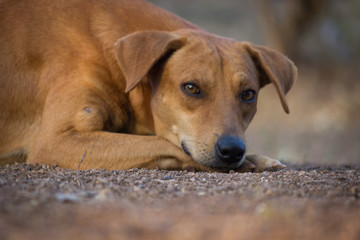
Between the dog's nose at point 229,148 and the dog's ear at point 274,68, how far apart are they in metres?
0.93

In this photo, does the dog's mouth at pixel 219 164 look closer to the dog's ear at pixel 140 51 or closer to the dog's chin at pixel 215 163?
the dog's chin at pixel 215 163

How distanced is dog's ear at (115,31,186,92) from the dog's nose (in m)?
0.89

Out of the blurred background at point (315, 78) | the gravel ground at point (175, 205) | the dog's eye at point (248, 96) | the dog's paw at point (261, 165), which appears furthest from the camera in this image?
the blurred background at point (315, 78)

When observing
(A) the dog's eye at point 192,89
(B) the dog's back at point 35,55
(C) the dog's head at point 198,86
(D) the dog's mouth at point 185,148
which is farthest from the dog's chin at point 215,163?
(B) the dog's back at point 35,55

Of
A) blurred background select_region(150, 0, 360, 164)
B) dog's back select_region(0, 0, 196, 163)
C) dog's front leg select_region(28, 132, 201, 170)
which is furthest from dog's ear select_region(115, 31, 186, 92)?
blurred background select_region(150, 0, 360, 164)

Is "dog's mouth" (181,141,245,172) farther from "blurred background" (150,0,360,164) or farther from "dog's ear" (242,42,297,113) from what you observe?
"blurred background" (150,0,360,164)

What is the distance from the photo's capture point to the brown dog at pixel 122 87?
12.0ft

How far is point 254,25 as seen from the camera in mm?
17031

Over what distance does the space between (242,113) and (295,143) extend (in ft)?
22.7

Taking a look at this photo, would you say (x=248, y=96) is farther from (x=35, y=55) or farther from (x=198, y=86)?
(x=35, y=55)

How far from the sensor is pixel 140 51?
150 inches

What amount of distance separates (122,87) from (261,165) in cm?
150

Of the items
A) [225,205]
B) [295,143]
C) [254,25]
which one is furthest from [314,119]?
[225,205]

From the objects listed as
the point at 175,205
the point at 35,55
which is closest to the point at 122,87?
the point at 35,55
